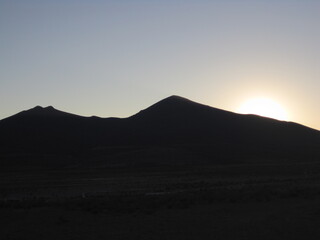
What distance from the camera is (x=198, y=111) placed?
13150cm

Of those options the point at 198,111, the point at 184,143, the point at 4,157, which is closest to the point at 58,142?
the point at 4,157

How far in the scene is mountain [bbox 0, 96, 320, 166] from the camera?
94.6 meters

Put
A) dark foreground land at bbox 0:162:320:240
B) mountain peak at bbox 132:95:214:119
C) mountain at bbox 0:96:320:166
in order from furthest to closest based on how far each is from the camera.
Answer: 1. mountain peak at bbox 132:95:214:119
2. mountain at bbox 0:96:320:166
3. dark foreground land at bbox 0:162:320:240

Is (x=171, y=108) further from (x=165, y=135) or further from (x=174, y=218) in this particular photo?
(x=174, y=218)

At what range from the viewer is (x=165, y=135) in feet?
369

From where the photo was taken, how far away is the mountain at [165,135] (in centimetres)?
9462

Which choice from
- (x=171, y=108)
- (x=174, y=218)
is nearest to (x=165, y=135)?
(x=171, y=108)

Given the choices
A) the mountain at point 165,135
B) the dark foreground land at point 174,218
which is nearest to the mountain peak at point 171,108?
the mountain at point 165,135

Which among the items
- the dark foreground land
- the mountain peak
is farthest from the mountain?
the dark foreground land

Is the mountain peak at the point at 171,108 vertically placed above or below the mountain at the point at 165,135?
above

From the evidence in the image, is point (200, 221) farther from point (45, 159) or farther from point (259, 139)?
point (259, 139)

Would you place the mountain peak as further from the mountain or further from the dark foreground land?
the dark foreground land

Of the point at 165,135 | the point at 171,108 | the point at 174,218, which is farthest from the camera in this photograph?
the point at 171,108

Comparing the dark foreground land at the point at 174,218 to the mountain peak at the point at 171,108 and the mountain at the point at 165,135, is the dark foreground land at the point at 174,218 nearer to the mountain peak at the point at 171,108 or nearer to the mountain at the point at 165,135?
the mountain at the point at 165,135
